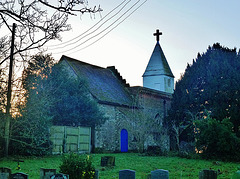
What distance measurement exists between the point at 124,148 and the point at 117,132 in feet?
6.46

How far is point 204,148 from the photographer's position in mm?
23031

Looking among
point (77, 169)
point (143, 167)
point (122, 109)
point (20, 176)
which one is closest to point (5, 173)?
point (20, 176)

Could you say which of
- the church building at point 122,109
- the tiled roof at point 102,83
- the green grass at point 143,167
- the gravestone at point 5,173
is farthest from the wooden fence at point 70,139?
the gravestone at point 5,173

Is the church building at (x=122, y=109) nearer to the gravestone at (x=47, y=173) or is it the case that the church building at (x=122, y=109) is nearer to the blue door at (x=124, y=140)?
the blue door at (x=124, y=140)

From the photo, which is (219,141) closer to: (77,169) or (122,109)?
(122,109)

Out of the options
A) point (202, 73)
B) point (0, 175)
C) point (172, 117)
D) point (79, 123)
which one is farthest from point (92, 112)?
point (0, 175)

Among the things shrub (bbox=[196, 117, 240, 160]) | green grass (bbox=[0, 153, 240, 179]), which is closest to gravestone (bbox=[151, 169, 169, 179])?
green grass (bbox=[0, 153, 240, 179])

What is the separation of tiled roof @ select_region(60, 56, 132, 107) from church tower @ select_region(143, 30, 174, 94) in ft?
23.1

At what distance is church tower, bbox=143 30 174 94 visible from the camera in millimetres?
43500

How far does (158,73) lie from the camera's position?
143 ft

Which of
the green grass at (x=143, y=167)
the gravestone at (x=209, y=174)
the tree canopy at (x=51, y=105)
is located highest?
the tree canopy at (x=51, y=105)

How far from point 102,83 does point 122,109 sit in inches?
155

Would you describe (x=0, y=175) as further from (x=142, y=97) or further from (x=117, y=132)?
(x=142, y=97)

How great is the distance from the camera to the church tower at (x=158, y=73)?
43.5 m
